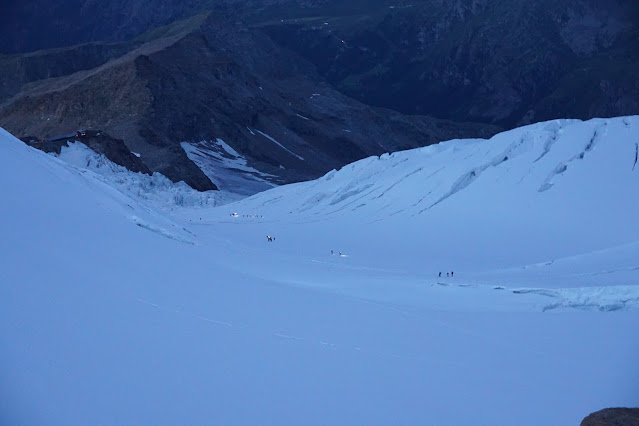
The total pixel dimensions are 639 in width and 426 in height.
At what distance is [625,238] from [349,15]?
161 metres

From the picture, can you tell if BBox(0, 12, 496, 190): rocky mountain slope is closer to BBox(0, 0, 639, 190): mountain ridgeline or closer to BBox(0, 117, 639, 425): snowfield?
BBox(0, 0, 639, 190): mountain ridgeline

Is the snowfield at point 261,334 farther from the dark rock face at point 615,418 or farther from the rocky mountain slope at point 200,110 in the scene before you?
the rocky mountain slope at point 200,110

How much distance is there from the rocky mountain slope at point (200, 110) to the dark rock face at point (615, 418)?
67.4 metres

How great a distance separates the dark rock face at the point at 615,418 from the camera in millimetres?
6621

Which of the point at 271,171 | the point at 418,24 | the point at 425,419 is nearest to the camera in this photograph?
the point at 425,419

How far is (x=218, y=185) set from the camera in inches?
3162

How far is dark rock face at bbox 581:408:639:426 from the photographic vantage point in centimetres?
662

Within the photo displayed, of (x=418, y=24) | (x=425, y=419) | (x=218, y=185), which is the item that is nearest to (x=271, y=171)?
(x=218, y=185)

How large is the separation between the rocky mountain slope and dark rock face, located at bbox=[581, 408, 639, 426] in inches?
2655

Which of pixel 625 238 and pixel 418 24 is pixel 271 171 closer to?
pixel 625 238

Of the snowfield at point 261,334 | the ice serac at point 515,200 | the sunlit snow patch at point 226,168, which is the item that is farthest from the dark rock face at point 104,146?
the snowfield at point 261,334

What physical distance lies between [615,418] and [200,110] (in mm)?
93165

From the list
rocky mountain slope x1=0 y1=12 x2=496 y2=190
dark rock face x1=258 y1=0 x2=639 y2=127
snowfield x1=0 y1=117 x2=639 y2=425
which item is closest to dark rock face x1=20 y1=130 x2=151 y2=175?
rocky mountain slope x1=0 y1=12 x2=496 y2=190

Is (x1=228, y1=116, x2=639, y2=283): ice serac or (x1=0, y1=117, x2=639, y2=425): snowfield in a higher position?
(x1=228, y1=116, x2=639, y2=283): ice serac
